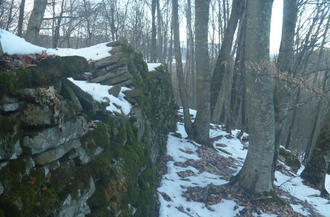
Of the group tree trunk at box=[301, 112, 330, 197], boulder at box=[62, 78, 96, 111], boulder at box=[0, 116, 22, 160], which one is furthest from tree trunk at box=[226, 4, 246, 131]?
boulder at box=[0, 116, 22, 160]

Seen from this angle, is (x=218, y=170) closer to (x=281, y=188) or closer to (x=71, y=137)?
(x=281, y=188)

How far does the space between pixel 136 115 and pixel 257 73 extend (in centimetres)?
265

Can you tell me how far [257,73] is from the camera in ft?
18.5

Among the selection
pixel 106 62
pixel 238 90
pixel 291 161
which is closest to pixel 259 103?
pixel 106 62

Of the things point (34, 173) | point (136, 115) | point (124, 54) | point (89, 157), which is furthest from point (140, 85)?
point (34, 173)

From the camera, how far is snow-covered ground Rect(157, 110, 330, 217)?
18.7ft

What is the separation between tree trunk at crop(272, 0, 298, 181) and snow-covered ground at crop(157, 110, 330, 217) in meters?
1.62

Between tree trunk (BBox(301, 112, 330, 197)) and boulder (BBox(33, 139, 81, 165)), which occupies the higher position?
boulder (BBox(33, 139, 81, 165))

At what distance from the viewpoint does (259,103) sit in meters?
5.98

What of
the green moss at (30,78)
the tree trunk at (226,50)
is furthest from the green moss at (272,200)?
the tree trunk at (226,50)

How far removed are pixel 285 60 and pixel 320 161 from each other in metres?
3.93

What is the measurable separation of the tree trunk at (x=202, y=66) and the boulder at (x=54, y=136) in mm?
6681

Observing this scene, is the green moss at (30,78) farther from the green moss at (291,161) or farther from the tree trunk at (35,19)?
the green moss at (291,161)

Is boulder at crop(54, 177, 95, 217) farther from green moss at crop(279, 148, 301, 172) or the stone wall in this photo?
green moss at crop(279, 148, 301, 172)
